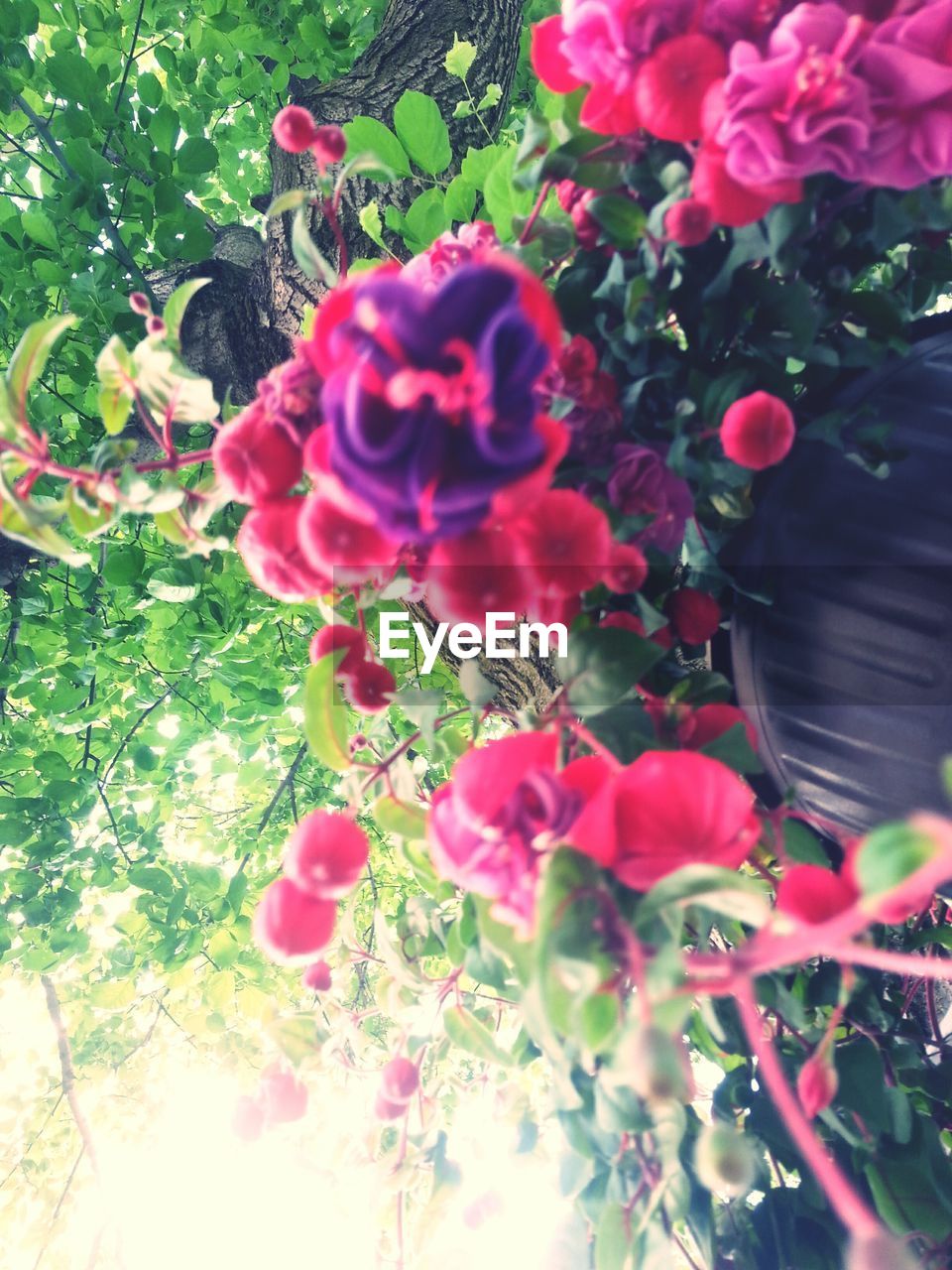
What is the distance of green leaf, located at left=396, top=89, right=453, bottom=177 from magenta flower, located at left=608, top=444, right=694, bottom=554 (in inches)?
16.5

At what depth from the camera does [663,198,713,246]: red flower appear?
15.2 inches

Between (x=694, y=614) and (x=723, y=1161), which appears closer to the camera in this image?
(x=723, y=1161)

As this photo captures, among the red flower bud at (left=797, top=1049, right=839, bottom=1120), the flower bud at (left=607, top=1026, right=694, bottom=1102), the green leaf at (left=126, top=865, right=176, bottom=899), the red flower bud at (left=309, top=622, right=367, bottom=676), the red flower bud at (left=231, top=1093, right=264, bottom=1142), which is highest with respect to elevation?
the red flower bud at (left=309, top=622, right=367, bottom=676)

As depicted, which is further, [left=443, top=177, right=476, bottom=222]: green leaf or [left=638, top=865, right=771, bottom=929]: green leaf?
[left=443, top=177, right=476, bottom=222]: green leaf

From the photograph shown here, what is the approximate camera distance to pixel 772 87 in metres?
0.36

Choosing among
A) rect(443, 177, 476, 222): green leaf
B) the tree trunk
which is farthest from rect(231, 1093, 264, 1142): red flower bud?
the tree trunk

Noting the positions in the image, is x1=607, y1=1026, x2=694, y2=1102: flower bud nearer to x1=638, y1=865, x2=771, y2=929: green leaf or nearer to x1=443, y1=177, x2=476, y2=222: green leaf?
x1=638, y1=865, x2=771, y2=929: green leaf

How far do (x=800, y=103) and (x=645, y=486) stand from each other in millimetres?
194

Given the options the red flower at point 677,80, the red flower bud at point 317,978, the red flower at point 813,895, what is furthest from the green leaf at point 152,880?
the red flower at point 677,80

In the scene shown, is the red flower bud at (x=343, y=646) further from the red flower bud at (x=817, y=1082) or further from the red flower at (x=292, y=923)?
the red flower bud at (x=817, y=1082)

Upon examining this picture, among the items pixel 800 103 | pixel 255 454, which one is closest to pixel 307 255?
pixel 255 454

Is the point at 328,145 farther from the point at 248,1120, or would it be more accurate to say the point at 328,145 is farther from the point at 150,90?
the point at 150,90

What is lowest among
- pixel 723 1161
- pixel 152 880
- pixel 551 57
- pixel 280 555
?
pixel 152 880

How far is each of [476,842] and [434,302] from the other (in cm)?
21
